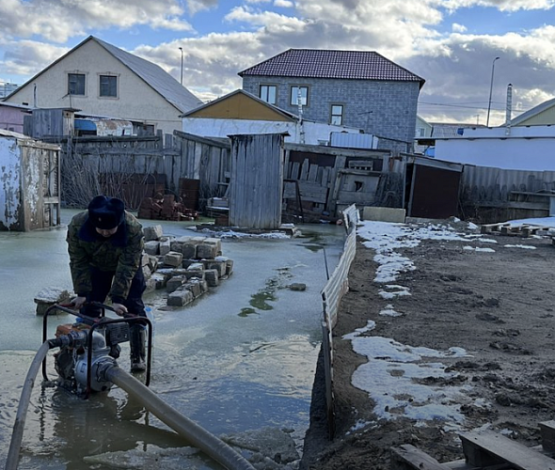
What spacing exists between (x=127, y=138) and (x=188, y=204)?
11.6 feet

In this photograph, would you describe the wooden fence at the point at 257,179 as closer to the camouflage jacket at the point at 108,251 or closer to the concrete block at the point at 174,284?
the concrete block at the point at 174,284

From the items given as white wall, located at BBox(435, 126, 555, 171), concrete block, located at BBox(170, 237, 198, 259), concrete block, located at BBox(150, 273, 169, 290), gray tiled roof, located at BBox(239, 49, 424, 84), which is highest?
gray tiled roof, located at BBox(239, 49, 424, 84)

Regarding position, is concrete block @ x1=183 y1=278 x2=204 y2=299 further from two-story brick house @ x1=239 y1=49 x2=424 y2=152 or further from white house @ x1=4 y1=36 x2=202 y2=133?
two-story brick house @ x1=239 y1=49 x2=424 y2=152

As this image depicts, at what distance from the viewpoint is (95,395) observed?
4660mm

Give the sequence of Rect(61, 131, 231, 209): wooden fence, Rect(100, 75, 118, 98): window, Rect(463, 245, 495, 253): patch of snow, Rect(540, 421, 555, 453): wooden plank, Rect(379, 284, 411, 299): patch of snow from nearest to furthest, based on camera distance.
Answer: Rect(540, 421, 555, 453): wooden plank → Rect(379, 284, 411, 299): patch of snow → Rect(463, 245, 495, 253): patch of snow → Rect(61, 131, 231, 209): wooden fence → Rect(100, 75, 118, 98): window

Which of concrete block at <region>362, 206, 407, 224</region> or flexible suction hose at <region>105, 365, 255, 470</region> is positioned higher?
concrete block at <region>362, 206, 407, 224</region>

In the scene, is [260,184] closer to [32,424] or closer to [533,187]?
[533,187]

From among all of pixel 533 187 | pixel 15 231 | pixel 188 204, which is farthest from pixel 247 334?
pixel 533 187

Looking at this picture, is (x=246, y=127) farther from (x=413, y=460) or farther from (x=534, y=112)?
(x=413, y=460)

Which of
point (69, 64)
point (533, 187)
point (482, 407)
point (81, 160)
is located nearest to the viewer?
point (482, 407)

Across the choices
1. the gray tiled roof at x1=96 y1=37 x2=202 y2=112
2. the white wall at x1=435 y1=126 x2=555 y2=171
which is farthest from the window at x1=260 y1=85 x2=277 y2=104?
the white wall at x1=435 y1=126 x2=555 y2=171

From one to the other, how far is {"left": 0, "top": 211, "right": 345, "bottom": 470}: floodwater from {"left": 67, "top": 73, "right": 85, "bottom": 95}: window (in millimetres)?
27993

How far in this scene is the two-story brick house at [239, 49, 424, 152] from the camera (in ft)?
117

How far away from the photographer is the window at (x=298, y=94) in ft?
119
